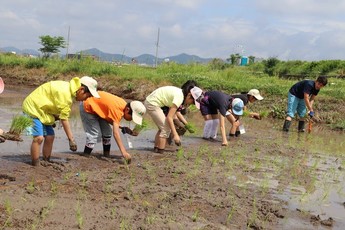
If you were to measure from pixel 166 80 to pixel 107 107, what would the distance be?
11.6 meters

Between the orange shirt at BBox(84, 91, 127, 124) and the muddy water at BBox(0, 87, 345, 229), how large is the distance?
2.63ft

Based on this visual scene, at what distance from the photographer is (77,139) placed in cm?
845

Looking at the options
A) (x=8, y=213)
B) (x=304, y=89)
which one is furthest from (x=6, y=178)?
(x=304, y=89)

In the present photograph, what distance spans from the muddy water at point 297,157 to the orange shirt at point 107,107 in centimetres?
80

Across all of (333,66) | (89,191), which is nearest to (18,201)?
(89,191)

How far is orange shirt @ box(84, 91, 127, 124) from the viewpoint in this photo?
6.41 meters

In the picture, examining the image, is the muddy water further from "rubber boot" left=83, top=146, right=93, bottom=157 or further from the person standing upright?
the person standing upright

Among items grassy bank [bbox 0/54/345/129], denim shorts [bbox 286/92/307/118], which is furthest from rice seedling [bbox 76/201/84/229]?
grassy bank [bbox 0/54/345/129]

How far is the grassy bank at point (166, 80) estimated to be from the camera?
15523 mm

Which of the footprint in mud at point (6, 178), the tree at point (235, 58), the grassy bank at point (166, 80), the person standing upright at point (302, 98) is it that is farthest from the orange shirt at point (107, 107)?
the tree at point (235, 58)

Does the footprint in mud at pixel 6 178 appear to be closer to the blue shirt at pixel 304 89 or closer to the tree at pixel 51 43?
the blue shirt at pixel 304 89

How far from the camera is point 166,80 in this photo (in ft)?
59.3

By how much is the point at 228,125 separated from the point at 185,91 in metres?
5.01

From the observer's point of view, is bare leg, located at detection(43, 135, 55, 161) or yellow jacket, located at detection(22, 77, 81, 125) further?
bare leg, located at detection(43, 135, 55, 161)
